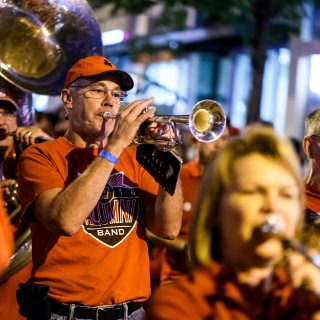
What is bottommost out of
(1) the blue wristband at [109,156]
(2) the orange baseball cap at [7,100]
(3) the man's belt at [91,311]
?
(3) the man's belt at [91,311]

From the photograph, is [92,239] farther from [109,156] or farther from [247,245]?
[247,245]

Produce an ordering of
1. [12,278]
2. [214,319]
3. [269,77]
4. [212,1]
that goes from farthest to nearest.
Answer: [269,77], [212,1], [12,278], [214,319]

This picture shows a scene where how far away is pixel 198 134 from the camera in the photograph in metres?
4.66

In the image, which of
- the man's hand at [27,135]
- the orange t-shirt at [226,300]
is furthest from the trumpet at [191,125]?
the orange t-shirt at [226,300]

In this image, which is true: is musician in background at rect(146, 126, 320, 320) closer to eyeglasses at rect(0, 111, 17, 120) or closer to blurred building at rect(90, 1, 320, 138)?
eyeglasses at rect(0, 111, 17, 120)

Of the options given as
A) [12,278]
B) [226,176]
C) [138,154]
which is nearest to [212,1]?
[12,278]

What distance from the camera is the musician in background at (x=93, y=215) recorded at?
398cm

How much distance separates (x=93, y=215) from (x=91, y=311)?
1.44 feet

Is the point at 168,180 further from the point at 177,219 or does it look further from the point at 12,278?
the point at 12,278

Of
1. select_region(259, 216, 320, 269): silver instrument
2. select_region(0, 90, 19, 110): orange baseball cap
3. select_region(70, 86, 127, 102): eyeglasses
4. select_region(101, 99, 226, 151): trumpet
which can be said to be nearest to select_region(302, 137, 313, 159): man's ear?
select_region(101, 99, 226, 151): trumpet

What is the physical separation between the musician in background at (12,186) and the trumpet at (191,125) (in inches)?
54.5

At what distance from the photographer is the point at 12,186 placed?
5762mm

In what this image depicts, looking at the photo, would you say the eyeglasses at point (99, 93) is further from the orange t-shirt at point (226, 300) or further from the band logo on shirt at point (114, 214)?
the orange t-shirt at point (226, 300)

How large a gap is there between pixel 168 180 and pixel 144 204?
0.19m
